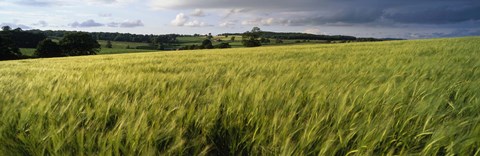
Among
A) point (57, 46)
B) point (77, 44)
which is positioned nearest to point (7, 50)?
point (57, 46)

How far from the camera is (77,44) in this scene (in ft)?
202

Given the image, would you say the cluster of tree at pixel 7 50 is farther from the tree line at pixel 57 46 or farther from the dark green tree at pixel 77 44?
the dark green tree at pixel 77 44

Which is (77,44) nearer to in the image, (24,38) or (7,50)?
(7,50)

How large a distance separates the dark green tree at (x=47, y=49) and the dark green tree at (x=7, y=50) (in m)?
3.28

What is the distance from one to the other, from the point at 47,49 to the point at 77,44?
18.8 ft

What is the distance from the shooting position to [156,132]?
134 centimetres

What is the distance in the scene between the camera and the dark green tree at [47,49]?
55719 millimetres

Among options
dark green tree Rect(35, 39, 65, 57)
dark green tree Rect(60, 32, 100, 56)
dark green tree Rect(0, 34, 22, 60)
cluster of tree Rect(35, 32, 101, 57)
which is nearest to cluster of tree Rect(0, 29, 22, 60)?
dark green tree Rect(0, 34, 22, 60)

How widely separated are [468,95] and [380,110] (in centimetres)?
89

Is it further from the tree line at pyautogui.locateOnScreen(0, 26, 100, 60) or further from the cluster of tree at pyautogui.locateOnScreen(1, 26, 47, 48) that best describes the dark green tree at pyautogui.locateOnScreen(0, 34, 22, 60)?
the cluster of tree at pyautogui.locateOnScreen(1, 26, 47, 48)

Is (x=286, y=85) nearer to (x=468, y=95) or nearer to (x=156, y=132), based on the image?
(x=468, y=95)

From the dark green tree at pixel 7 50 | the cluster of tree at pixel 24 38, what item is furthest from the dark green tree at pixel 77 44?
the cluster of tree at pixel 24 38

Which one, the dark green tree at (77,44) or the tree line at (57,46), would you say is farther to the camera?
the dark green tree at (77,44)

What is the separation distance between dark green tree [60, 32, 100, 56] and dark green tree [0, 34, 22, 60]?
353 inches
